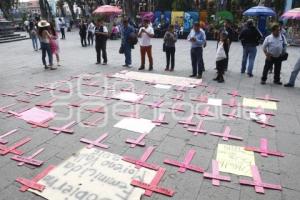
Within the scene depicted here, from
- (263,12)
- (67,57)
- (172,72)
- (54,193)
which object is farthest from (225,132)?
(263,12)

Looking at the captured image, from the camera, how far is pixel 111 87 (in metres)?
7.25

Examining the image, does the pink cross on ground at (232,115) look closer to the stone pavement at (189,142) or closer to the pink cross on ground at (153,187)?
the stone pavement at (189,142)

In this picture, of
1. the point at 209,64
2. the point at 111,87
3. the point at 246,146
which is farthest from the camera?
the point at 209,64

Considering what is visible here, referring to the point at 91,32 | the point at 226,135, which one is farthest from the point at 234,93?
the point at 91,32

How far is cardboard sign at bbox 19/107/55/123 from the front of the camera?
5.16 metres

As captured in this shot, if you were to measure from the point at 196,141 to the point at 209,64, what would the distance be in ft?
21.5

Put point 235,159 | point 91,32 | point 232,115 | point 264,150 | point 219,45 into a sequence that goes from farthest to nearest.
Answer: point 91,32 < point 219,45 < point 232,115 < point 264,150 < point 235,159

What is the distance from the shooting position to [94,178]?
11.0 ft

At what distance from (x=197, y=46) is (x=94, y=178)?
567cm

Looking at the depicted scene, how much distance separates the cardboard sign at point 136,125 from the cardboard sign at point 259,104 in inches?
90.7

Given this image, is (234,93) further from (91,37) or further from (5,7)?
(5,7)

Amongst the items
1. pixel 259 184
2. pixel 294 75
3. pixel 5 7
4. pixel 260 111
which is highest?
pixel 5 7

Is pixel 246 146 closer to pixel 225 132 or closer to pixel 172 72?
pixel 225 132

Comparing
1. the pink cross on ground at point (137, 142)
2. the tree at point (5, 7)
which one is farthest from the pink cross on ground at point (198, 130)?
the tree at point (5, 7)
